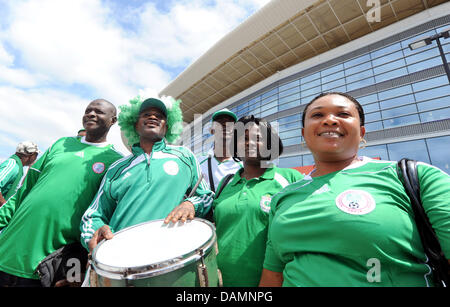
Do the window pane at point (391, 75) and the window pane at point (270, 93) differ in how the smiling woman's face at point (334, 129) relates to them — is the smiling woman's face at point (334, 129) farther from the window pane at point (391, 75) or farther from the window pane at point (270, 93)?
the window pane at point (270, 93)

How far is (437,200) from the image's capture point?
2.76ft

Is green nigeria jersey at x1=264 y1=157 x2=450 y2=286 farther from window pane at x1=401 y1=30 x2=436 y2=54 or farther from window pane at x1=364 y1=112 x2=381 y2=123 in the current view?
window pane at x1=401 y1=30 x2=436 y2=54

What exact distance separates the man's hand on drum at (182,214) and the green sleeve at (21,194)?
189 centimetres

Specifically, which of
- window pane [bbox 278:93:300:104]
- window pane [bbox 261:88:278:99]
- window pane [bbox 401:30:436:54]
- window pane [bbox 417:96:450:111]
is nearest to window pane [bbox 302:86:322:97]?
window pane [bbox 278:93:300:104]

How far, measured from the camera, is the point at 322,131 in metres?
1.23

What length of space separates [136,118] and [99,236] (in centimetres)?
154

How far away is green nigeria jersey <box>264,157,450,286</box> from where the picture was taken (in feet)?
2.74

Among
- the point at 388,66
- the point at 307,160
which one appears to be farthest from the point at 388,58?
the point at 307,160

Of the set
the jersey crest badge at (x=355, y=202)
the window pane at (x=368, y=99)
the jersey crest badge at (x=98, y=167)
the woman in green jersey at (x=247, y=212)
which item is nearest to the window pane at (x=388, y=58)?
the window pane at (x=368, y=99)

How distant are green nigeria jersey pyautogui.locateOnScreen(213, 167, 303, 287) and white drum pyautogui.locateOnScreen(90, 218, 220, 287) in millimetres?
246

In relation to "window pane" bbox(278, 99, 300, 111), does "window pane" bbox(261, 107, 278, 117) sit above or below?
above

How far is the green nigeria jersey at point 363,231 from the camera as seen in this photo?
836mm
